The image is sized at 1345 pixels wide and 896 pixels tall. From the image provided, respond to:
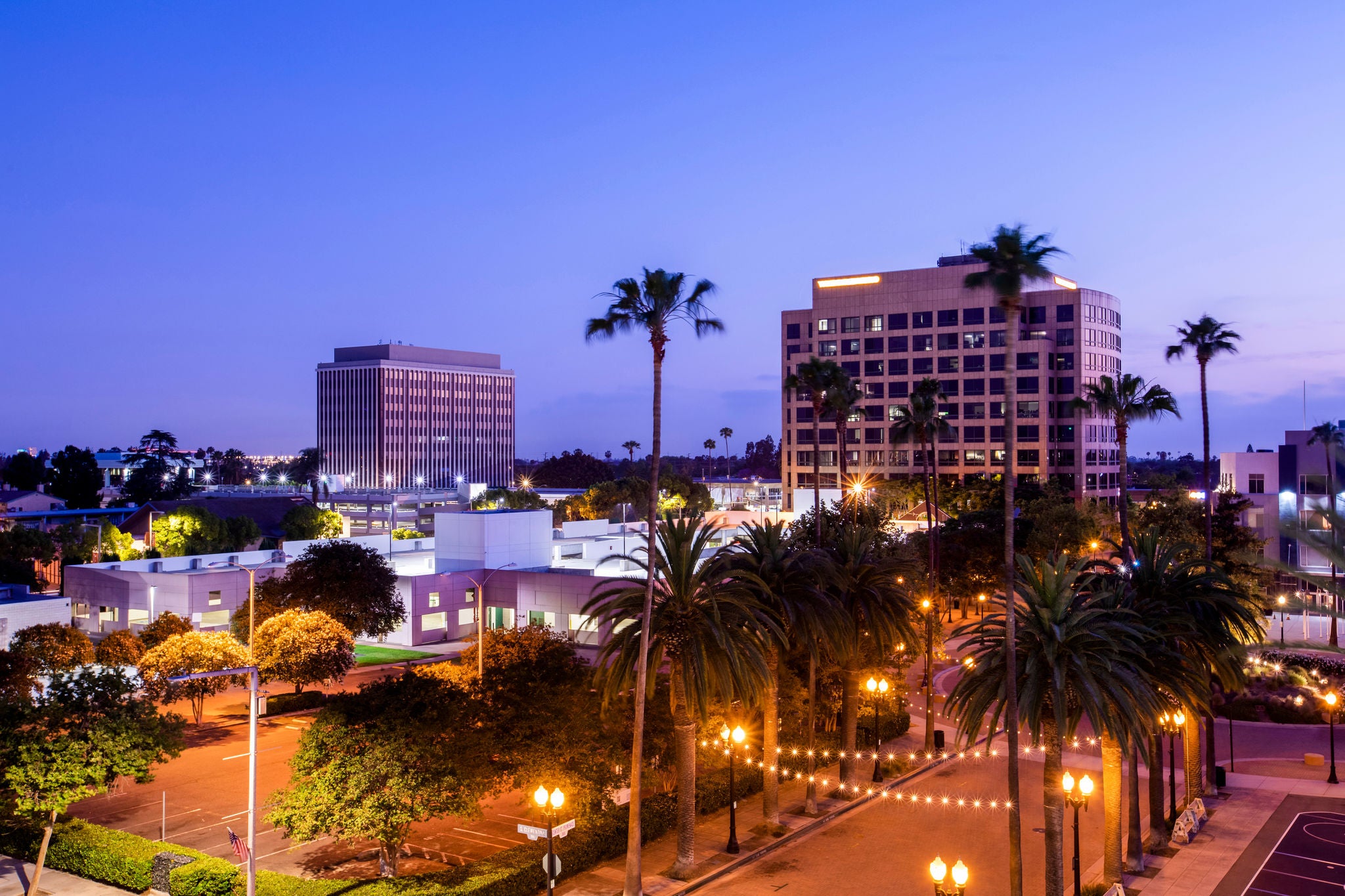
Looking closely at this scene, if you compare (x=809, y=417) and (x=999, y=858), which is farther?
(x=809, y=417)

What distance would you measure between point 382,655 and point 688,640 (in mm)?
47564

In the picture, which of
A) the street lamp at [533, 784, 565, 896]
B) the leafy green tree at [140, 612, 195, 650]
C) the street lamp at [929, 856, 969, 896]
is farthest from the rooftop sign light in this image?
the street lamp at [929, 856, 969, 896]

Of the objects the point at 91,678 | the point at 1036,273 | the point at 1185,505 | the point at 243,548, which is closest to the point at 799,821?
the point at 1036,273

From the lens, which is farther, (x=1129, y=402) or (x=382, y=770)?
(x=1129, y=402)

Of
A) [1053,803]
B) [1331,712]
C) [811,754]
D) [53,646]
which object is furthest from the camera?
[53,646]

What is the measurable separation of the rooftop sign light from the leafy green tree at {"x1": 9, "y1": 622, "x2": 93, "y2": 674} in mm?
103086

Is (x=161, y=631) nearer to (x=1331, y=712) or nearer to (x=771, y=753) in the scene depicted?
(x=771, y=753)

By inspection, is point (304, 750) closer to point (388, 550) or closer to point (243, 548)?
point (388, 550)

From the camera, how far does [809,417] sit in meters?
132

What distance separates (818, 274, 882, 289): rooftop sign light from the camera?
130000mm

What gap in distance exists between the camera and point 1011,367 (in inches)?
836

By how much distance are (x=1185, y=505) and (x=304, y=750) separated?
65.1 meters

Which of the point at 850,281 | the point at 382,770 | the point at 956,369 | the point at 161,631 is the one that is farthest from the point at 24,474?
the point at 382,770

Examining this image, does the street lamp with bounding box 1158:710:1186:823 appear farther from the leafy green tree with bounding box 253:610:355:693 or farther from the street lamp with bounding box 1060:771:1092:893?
the leafy green tree with bounding box 253:610:355:693
